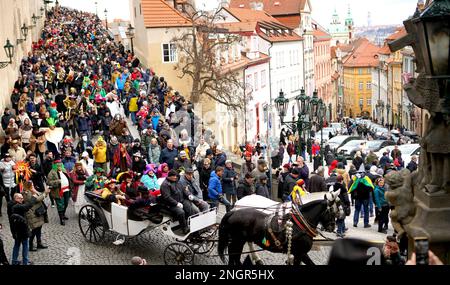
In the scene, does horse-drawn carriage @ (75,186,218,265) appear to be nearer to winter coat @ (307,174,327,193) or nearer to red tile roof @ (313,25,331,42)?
winter coat @ (307,174,327,193)

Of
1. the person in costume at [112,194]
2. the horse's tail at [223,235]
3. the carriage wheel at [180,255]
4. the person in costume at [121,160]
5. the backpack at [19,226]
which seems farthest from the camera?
the person in costume at [121,160]

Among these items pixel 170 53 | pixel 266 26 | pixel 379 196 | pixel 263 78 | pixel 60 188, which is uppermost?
pixel 266 26

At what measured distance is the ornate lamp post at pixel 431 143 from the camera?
4.22 meters

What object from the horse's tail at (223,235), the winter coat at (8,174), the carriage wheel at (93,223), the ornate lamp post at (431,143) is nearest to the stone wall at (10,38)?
the winter coat at (8,174)

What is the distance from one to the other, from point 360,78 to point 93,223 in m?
106

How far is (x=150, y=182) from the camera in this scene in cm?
1277

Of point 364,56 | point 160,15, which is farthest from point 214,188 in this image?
point 364,56

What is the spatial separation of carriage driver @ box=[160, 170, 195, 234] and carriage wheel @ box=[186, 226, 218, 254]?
0.66ft

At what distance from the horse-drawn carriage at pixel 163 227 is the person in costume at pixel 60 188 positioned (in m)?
1.36

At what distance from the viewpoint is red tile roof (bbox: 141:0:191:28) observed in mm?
42125

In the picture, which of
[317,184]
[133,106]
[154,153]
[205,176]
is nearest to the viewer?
[317,184]

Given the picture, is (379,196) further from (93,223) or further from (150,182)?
(93,223)

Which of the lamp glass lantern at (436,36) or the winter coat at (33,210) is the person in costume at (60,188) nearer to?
the winter coat at (33,210)

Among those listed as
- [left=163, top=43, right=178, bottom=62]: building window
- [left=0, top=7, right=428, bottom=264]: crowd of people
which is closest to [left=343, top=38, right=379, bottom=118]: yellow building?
[left=163, top=43, right=178, bottom=62]: building window
